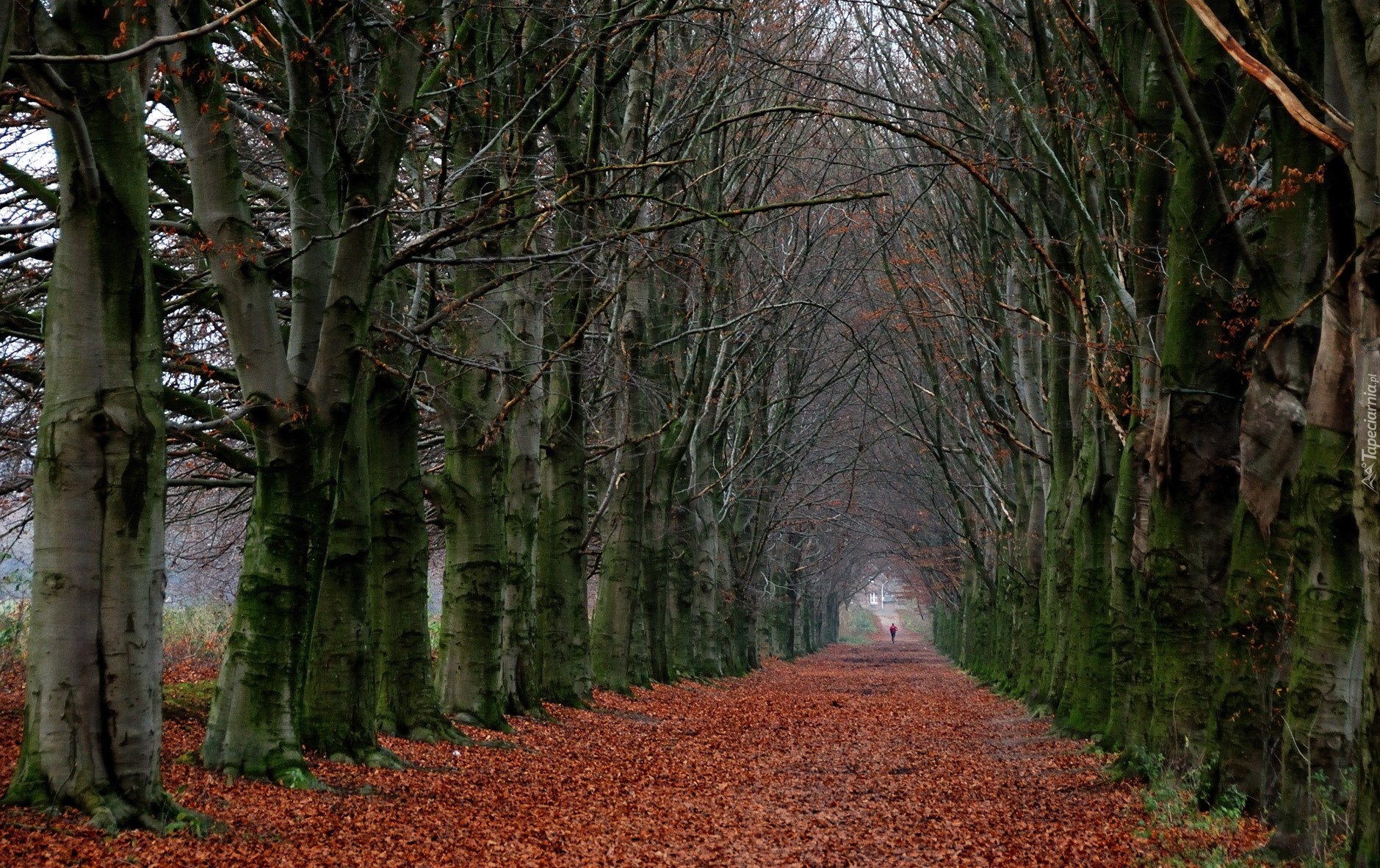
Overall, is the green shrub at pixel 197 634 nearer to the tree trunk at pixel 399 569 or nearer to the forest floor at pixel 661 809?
the forest floor at pixel 661 809

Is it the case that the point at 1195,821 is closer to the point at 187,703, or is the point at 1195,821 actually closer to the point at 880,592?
the point at 187,703

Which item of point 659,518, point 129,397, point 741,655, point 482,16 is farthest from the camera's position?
point 741,655

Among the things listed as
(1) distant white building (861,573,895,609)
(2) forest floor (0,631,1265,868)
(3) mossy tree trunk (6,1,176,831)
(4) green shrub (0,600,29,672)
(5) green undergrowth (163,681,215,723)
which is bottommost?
(1) distant white building (861,573,895,609)

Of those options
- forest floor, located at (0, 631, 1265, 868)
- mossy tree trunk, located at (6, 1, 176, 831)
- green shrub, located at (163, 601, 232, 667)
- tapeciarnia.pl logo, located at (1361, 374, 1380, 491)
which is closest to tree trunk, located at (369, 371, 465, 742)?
forest floor, located at (0, 631, 1265, 868)

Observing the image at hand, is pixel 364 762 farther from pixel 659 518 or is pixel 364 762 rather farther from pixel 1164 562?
pixel 659 518

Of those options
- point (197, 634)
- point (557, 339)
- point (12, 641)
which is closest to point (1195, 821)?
point (557, 339)

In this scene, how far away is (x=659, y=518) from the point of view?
23.5m

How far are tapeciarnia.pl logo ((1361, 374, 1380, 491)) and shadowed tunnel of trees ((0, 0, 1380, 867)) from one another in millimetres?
24

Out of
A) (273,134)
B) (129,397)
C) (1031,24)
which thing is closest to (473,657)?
(273,134)

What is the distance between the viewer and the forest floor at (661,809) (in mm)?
6797

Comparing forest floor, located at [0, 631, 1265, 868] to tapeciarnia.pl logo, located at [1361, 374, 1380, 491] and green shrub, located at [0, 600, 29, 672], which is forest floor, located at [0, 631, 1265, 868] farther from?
tapeciarnia.pl logo, located at [1361, 374, 1380, 491]

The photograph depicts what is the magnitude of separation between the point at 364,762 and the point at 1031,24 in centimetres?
843

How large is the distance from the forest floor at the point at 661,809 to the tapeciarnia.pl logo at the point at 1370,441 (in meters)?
2.78

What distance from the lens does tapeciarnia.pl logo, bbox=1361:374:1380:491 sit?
→ 193 inches
